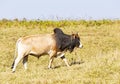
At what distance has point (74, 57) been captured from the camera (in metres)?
17.0

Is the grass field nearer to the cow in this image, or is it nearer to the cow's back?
the cow

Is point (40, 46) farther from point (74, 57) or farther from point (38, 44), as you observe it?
point (74, 57)

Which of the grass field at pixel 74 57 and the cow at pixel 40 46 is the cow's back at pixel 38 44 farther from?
the grass field at pixel 74 57

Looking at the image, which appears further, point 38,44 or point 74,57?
point 74,57

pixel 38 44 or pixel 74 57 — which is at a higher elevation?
pixel 38 44

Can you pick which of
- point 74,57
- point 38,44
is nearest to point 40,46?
point 38,44

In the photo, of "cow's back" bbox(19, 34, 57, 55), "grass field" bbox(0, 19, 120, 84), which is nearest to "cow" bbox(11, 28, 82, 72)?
"cow's back" bbox(19, 34, 57, 55)

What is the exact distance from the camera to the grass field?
412 inches

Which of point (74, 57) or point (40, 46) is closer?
point (40, 46)

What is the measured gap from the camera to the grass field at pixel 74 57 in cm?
1048

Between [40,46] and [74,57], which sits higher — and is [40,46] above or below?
above

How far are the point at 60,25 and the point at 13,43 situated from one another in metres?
5.12

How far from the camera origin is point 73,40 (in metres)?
14.5

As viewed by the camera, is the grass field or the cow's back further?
the cow's back
